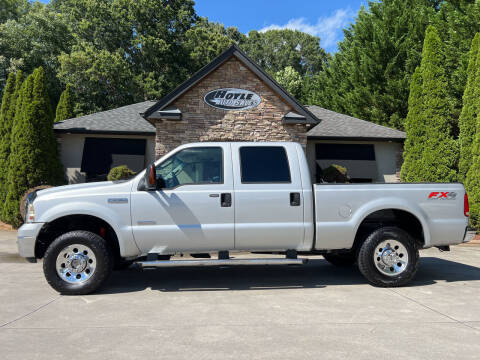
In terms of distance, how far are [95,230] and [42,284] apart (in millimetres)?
1392

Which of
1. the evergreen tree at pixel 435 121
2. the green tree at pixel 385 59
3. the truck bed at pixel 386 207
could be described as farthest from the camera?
the green tree at pixel 385 59

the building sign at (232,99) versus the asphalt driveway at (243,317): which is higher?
the building sign at (232,99)

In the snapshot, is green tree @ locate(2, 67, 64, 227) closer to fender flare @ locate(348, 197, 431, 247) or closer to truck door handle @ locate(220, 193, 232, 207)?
truck door handle @ locate(220, 193, 232, 207)

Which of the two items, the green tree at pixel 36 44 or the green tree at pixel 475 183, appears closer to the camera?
the green tree at pixel 475 183

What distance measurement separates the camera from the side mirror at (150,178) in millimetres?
Answer: 5199

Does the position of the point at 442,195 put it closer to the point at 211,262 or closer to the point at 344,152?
the point at 211,262

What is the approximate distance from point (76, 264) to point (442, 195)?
17.8 feet

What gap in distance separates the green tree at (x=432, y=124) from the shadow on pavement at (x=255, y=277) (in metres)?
7.92

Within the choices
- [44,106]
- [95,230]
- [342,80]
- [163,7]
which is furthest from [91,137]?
[163,7]

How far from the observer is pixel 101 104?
1296 inches

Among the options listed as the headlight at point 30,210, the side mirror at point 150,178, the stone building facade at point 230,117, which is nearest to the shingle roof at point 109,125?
the stone building facade at point 230,117

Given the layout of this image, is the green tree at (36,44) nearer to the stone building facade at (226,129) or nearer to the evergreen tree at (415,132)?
the stone building facade at (226,129)

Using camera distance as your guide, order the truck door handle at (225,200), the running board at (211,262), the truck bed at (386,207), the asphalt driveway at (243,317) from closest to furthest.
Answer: the asphalt driveway at (243,317) → the running board at (211,262) → the truck door handle at (225,200) → the truck bed at (386,207)

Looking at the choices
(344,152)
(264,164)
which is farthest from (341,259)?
(344,152)
